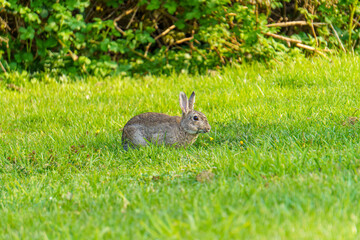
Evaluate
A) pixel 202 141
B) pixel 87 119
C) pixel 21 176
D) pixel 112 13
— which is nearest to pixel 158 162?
pixel 202 141

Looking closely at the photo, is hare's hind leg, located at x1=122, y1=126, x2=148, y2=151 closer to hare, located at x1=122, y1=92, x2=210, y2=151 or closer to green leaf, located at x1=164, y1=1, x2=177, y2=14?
hare, located at x1=122, y1=92, x2=210, y2=151

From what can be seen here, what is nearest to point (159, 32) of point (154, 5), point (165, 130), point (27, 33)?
point (154, 5)

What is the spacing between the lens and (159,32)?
33.9 ft

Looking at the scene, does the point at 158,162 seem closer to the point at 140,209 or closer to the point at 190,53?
the point at 140,209

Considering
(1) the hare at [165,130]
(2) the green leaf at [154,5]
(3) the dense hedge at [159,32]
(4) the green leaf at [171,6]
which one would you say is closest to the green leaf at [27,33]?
(3) the dense hedge at [159,32]

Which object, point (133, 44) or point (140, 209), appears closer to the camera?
point (140, 209)

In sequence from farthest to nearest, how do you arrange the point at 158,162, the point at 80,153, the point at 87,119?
the point at 87,119
the point at 80,153
the point at 158,162

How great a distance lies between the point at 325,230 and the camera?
255 cm

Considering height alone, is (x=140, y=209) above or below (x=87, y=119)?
above

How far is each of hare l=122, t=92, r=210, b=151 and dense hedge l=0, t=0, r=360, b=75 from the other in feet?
12.3

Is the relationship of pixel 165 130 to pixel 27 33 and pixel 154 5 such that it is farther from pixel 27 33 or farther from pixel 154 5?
pixel 27 33

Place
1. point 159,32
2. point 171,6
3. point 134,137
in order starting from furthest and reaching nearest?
point 159,32 → point 171,6 → point 134,137

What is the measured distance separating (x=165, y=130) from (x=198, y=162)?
2.96 feet

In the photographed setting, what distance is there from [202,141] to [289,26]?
5532 millimetres
